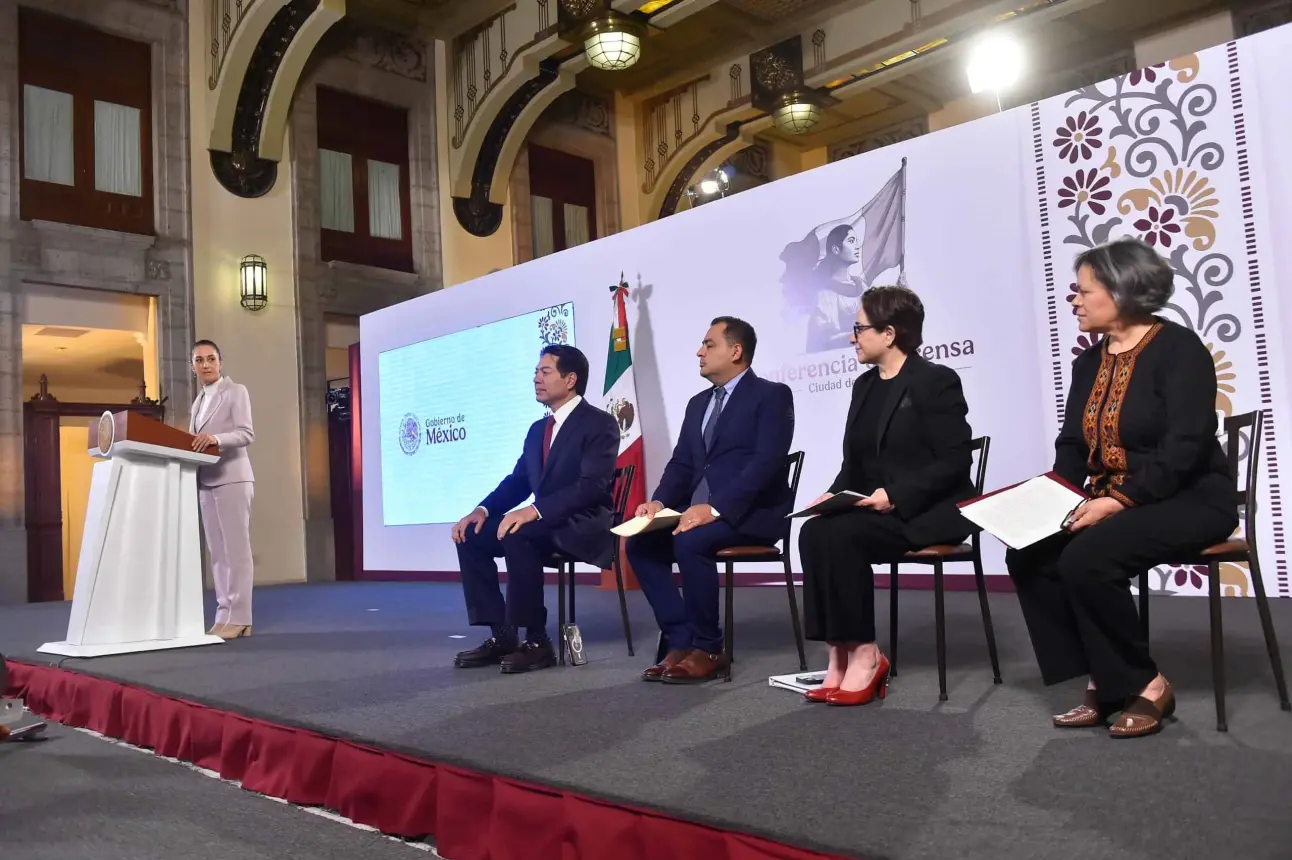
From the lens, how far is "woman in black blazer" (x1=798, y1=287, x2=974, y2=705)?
2283mm

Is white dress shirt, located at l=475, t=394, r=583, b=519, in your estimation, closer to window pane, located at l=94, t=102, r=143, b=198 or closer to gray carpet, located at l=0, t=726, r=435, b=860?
gray carpet, located at l=0, t=726, r=435, b=860

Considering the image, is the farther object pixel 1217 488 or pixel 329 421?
pixel 329 421

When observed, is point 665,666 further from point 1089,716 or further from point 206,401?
point 206,401

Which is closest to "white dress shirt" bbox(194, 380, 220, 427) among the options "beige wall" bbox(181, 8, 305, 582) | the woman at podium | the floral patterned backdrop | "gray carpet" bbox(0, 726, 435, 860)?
the woman at podium

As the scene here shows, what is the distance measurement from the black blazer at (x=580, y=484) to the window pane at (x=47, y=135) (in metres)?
6.31

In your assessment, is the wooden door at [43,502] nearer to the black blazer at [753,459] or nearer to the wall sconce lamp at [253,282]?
the wall sconce lamp at [253,282]

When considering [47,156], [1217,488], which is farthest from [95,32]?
[1217,488]

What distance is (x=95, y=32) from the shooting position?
7.92 m

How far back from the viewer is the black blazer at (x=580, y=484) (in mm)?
3086

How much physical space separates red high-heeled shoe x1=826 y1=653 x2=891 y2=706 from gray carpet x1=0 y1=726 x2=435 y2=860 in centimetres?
95

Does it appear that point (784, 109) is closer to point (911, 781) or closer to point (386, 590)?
point (386, 590)

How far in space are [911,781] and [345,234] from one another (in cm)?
861

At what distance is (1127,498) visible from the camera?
76.2 inches

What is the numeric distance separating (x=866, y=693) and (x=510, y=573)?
4.11 ft
